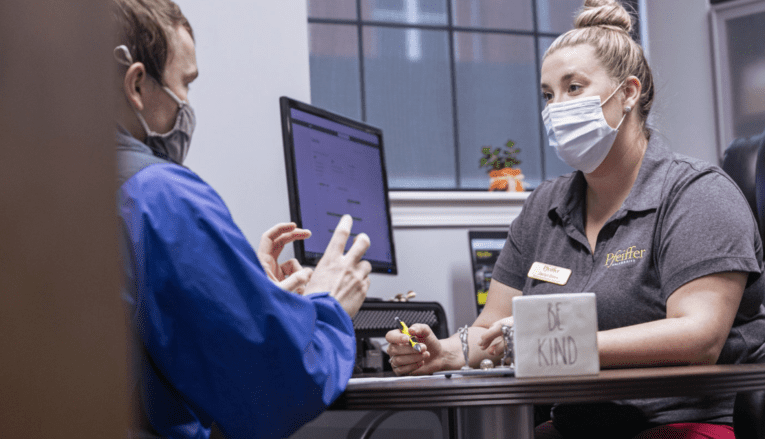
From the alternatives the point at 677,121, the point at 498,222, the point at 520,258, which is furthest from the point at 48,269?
the point at 677,121

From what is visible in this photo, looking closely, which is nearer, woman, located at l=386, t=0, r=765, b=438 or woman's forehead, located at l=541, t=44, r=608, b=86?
woman, located at l=386, t=0, r=765, b=438

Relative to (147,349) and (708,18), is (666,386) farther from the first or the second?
(708,18)

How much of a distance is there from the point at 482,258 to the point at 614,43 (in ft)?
3.55

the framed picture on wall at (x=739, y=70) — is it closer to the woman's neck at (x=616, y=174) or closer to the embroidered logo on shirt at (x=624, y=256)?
the woman's neck at (x=616, y=174)

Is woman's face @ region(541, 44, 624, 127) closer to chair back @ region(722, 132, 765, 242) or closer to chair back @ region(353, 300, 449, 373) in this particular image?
chair back @ region(722, 132, 765, 242)

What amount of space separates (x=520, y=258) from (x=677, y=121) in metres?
1.96

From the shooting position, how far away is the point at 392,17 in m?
3.21

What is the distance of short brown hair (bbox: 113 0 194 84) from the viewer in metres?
0.96

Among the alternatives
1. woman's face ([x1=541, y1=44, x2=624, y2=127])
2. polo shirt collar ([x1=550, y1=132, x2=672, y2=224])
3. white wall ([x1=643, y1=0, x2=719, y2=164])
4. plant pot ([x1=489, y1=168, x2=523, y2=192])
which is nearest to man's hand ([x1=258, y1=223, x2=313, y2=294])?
polo shirt collar ([x1=550, y1=132, x2=672, y2=224])

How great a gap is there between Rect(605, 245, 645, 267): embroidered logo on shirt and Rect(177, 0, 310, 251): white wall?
121 cm

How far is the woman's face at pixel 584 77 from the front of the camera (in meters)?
1.62

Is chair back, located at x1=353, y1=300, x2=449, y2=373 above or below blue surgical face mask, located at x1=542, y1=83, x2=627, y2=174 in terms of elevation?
below

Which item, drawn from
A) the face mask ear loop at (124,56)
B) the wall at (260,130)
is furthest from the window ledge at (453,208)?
the face mask ear loop at (124,56)

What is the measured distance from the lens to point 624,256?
1.40 meters
